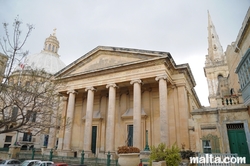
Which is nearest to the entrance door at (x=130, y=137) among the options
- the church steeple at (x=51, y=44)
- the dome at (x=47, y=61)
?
the dome at (x=47, y=61)

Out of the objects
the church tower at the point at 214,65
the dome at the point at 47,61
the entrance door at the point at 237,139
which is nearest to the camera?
the entrance door at the point at 237,139

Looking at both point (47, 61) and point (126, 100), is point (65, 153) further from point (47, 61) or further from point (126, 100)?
point (47, 61)

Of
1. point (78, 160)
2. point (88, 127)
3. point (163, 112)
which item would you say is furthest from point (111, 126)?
point (163, 112)

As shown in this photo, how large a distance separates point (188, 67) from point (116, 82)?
24.6 feet

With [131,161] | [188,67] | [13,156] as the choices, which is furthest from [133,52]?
[13,156]

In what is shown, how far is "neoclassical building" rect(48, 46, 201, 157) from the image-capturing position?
1675 centimetres

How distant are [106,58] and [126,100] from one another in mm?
5249

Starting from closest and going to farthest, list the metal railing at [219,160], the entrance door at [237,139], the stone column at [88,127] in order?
the metal railing at [219,160]
the entrance door at [237,139]
the stone column at [88,127]

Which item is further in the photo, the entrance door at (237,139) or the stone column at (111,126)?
the stone column at (111,126)

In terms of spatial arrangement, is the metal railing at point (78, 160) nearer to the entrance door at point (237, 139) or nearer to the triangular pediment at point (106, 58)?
the entrance door at point (237, 139)

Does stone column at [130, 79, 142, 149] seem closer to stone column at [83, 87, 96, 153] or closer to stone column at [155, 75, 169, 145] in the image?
stone column at [155, 75, 169, 145]

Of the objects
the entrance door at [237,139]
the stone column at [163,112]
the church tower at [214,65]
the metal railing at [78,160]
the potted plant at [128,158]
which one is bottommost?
the metal railing at [78,160]

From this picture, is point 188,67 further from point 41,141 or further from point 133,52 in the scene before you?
point 41,141

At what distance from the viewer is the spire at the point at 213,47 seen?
50.8 m
